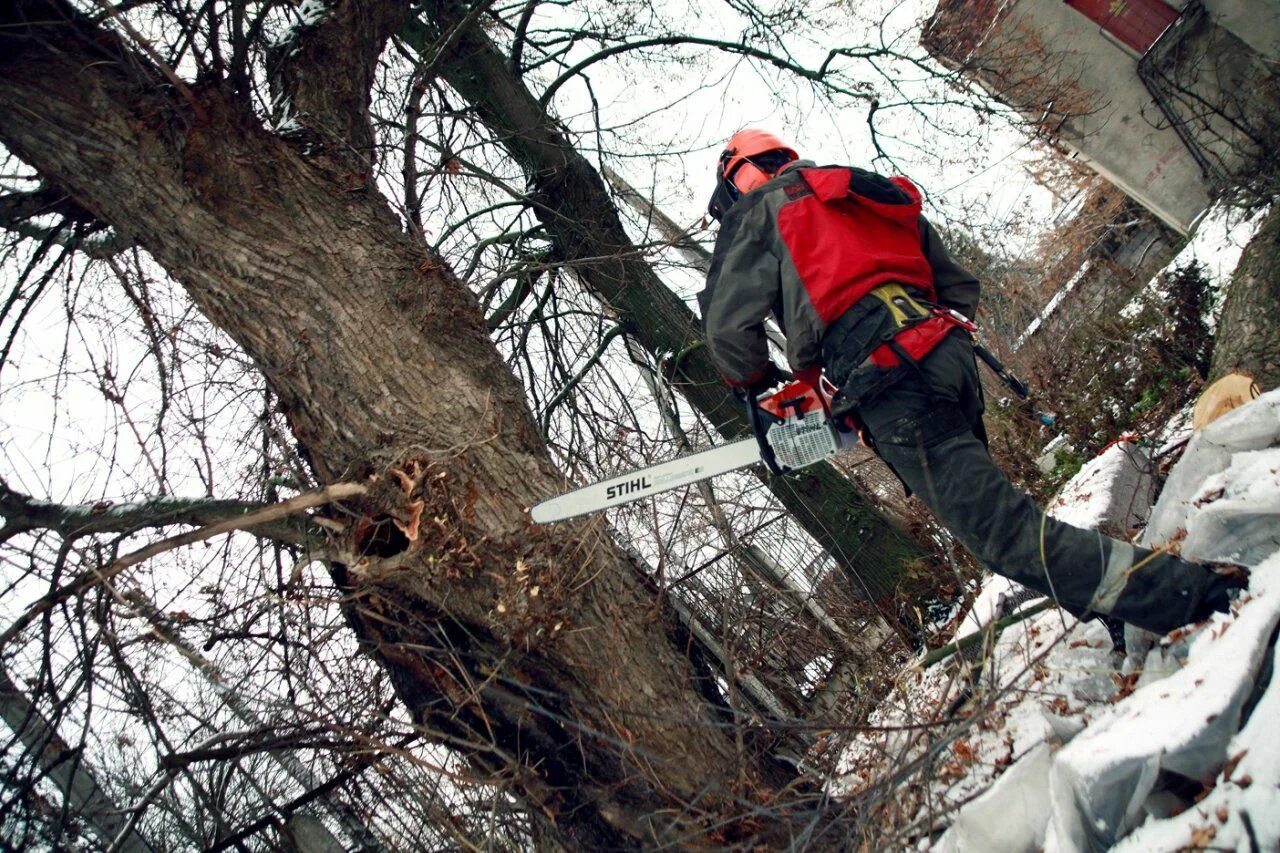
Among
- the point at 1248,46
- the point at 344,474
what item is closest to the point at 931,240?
the point at 344,474

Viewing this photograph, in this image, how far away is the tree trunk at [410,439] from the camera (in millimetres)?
2221

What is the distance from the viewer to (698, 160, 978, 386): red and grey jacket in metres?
2.26

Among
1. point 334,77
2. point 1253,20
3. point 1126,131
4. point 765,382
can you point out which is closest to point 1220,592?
point 765,382

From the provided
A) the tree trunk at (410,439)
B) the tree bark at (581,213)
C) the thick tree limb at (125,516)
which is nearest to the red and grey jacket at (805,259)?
the tree trunk at (410,439)

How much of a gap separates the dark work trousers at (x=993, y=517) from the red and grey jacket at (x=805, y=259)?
18cm

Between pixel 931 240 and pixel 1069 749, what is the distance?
1639 millimetres

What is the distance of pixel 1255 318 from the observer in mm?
3455

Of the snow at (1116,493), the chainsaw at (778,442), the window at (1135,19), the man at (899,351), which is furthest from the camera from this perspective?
the window at (1135,19)

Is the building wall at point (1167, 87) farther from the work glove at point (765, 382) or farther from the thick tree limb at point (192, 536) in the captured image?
the thick tree limb at point (192, 536)

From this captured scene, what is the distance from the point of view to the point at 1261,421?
2.22m

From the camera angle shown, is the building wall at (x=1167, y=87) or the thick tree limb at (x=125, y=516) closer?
the thick tree limb at (x=125, y=516)

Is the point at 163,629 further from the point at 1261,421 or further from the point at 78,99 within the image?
the point at 1261,421

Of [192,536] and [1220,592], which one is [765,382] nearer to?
[1220,592]

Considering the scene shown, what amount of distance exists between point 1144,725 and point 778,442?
1209mm
